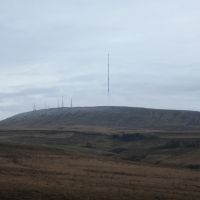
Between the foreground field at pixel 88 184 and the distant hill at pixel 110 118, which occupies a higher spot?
the distant hill at pixel 110 118

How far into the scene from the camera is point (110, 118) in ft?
552

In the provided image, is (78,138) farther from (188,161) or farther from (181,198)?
(181,198)

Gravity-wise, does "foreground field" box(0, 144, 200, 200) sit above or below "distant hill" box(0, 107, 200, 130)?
below

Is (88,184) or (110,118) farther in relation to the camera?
(110,118)

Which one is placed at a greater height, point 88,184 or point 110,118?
point 110,118

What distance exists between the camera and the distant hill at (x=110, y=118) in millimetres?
158750

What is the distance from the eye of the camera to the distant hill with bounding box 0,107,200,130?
159m

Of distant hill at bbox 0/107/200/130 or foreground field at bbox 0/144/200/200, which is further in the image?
distant hill at bbox 0/107/200/130

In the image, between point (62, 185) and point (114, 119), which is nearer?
point (62, 185)

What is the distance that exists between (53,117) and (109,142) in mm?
88568

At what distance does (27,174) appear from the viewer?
112 ft

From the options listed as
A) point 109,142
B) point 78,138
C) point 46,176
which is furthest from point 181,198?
point 78,138

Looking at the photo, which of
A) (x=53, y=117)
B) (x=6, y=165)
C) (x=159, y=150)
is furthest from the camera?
(x=53, y=117)

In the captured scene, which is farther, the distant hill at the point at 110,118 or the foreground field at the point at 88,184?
the distant hill at the point at 110,118
